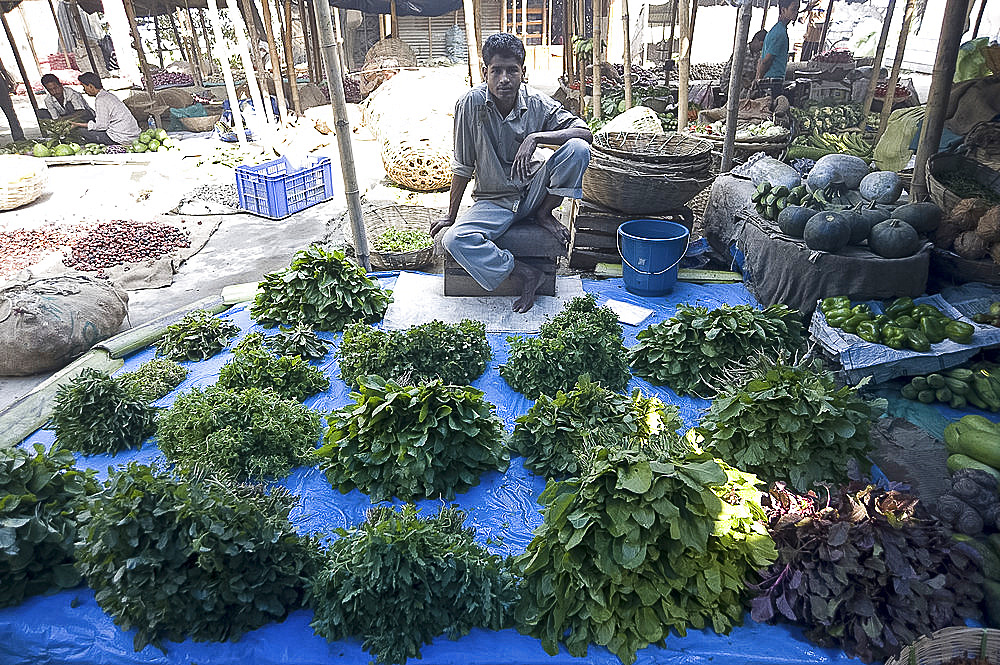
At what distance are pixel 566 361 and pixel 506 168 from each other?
6.89ft

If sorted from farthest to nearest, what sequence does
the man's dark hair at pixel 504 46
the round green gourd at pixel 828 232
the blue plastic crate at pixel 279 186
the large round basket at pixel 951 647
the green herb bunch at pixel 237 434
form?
the blue plastic crate at pixel 279 186 < the round green gourd at pixel 828 232 < the man's dark hair at pixel 504 46 < the green herb bunch at pixel 237 434 < the large round basket at pixel 951 647

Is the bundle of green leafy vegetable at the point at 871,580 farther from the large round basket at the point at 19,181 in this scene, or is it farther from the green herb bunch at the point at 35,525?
the large round basket at the point at 19,181

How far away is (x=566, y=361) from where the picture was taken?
4.08 metres

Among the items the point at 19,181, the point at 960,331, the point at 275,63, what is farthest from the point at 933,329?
the point at 275,63

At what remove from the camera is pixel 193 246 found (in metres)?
7.82

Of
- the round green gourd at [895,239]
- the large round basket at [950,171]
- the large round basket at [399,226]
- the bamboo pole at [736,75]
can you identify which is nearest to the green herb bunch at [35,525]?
the large round basket at [399,226]

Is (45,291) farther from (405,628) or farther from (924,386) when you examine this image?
(924,386)

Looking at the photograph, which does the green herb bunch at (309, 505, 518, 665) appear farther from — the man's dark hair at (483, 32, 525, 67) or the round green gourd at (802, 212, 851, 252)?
the round green gourd at (802, 212, 851, 252)

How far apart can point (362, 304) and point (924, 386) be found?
4157mm

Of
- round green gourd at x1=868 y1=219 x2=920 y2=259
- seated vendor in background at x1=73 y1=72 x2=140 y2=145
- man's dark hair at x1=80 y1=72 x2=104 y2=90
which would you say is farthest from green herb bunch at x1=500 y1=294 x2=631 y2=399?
man's dark hair at x1=80 y1=72 x2=104 y2=90

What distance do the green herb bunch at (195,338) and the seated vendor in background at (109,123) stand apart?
978 cm

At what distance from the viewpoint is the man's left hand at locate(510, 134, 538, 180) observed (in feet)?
16.4

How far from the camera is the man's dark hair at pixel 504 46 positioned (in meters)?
4.61

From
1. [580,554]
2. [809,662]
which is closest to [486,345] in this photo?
[580,554]
